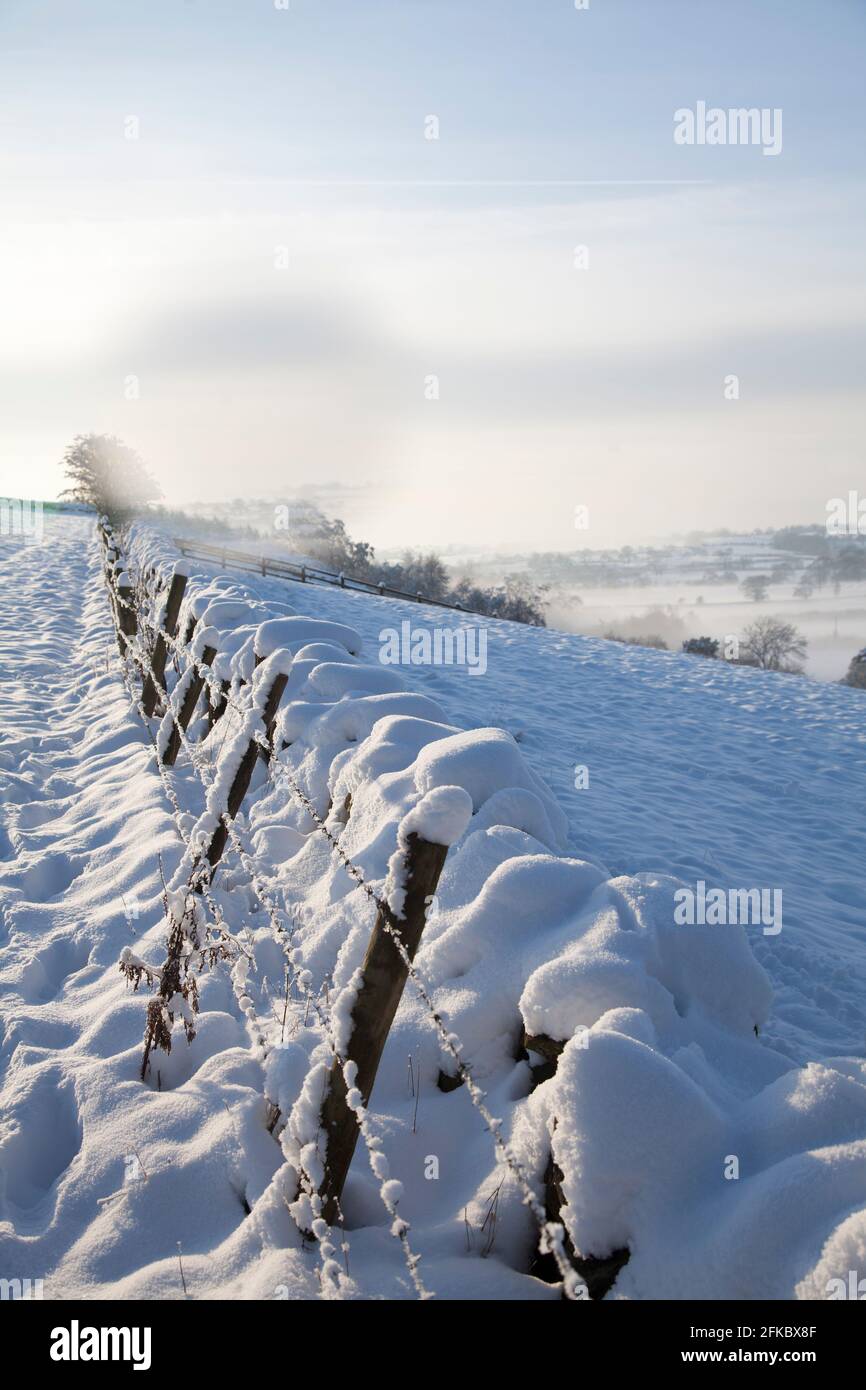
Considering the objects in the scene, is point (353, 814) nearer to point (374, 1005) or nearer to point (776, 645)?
point (374, 1005)

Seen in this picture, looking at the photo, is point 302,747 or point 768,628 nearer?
point 302,747

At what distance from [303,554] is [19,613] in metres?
48.8

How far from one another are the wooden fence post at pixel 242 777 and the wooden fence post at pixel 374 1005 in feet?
5.87

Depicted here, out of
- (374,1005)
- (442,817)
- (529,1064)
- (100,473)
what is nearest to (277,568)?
(100,473)

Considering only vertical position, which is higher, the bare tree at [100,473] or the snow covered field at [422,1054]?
the bare tree at [100,473]

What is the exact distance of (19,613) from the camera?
42.2ft

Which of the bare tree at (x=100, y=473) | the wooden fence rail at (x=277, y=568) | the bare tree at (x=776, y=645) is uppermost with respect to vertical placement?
the bare tree at (x=100, y=473)

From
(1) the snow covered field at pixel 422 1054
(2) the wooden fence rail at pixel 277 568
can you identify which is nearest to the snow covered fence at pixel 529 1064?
(1) the snow covered field at pixel 422 1054

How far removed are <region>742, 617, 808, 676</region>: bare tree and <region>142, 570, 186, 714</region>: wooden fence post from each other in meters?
34.4

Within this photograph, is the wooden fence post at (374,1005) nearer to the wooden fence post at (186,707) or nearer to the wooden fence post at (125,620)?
the wooden fence post at (186,707)

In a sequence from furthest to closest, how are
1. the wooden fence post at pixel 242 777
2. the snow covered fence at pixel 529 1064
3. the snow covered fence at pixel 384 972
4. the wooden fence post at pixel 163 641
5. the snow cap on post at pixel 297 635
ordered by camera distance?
the wooden fence post at pixel 163 641
the snow cap on post at pixel 297 635
the wooden fence post at pixel 242 777
the snow covered fence at pixel 384 972
the snow covered fence at pixel 529 1064

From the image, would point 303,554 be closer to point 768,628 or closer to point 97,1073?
point 768,628

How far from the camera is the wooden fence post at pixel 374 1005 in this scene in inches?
76.5
